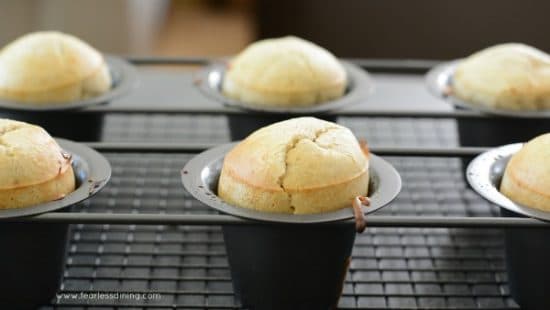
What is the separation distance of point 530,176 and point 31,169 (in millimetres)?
620

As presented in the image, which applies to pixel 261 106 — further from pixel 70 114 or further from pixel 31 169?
pixel 31 169

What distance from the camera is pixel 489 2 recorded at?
8.47 ft

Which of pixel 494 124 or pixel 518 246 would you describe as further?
pixel 494 124

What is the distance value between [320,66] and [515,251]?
0.50 metres

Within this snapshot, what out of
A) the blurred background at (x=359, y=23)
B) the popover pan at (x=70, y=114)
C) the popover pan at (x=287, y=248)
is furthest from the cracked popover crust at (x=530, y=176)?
the blurred background at (x=359, y=23)

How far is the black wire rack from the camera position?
1.12 m

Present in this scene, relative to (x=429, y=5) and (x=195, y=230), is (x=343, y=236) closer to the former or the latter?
(x=195, y=230)

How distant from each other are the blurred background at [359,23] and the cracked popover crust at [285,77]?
3.85ft

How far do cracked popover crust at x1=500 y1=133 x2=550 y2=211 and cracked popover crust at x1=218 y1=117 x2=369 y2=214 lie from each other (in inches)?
7.3

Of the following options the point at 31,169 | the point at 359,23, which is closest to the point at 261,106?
the point at 31,169

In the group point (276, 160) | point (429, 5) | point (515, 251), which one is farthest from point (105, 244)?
point (429, 5)

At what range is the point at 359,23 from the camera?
2.65 meters

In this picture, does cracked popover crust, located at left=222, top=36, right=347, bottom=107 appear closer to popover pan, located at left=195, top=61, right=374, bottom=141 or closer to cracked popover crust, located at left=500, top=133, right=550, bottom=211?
popover pan, located at left=195, top=61, right=374, bottom=141

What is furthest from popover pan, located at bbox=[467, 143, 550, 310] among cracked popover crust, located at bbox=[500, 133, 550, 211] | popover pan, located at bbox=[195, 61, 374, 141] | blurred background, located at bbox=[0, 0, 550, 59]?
blurred background, located at bbox=[0, 0, 550, 59]
